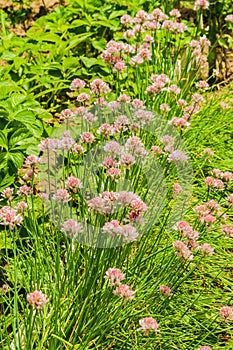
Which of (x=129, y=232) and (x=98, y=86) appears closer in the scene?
(x=129, y=232)

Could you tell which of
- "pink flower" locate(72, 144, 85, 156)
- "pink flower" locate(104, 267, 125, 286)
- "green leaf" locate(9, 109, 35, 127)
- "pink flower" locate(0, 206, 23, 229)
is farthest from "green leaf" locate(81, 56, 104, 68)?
"pink flower" locate(104, 267, 125, 286)

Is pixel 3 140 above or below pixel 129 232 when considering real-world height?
below

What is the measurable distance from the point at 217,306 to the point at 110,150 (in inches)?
33.6

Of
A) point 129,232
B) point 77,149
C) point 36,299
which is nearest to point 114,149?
point 77,149

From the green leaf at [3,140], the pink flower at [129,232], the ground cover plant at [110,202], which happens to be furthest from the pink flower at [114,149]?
the green leaf at [3,140]

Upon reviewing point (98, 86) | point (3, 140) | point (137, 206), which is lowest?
point (3, 140)

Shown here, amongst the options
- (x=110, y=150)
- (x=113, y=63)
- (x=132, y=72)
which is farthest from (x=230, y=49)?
(x=110, y=150)

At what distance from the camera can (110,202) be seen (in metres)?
1.65

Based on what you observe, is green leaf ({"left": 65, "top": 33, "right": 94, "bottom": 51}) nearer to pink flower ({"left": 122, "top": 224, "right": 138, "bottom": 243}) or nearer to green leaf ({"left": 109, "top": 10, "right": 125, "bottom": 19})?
green leaf ({"left": 109, "top": 10, "right": 125, "bottom": 19})

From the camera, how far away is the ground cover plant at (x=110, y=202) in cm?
177

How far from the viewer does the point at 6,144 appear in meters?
2.51

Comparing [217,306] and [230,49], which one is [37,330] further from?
[230,49]

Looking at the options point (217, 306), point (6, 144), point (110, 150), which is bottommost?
point (217, 306)

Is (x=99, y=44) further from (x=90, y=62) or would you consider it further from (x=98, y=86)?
(x=98, y=86)
